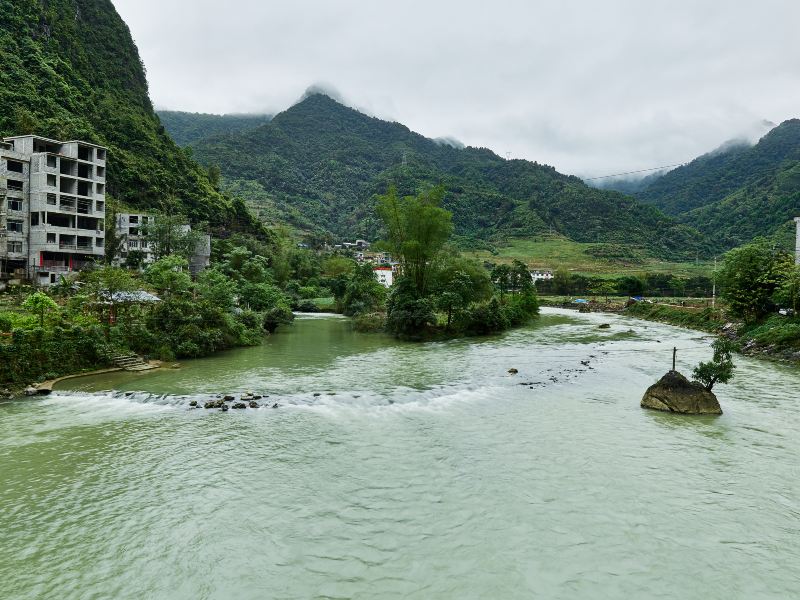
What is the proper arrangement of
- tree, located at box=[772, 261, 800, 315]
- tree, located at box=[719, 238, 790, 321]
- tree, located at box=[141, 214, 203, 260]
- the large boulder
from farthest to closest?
tree, located at box=[141, 214, 203, 260]
tree, located at box=[719, 238, 790, 321]
tree, located at box=[772, 261, 800, 315]
the large boulder

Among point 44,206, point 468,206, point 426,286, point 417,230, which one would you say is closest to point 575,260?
point 468,206

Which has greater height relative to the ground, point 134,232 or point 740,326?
point 134,232

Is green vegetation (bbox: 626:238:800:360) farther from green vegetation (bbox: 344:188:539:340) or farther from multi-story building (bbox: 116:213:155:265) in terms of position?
multi-story building (bbox: 116:213:155:265)

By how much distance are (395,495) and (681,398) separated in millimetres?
13363

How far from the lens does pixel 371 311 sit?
6253 cm

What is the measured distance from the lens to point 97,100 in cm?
8381

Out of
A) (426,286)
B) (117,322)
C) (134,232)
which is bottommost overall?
(117,322)

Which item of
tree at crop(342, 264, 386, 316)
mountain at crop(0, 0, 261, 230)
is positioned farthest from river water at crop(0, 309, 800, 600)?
mountain at crop(0, 0, 261, 230)

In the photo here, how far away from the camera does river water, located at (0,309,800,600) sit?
9.49 meters

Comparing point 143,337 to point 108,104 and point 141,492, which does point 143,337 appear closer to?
point 141,492

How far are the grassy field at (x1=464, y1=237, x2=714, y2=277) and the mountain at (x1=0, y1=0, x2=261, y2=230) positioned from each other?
68575 millimetres

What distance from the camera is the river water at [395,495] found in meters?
9.49

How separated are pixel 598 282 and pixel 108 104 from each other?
315 ft

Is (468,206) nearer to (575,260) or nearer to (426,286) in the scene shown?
(575,260)
